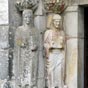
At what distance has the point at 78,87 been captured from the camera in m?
8.03

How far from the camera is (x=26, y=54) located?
7.89m

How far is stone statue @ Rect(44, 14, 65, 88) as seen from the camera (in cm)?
792

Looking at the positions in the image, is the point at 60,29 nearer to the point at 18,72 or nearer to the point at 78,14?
the point at 78,14

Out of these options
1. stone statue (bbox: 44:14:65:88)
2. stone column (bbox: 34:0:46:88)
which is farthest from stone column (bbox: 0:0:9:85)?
stone statue (bbox: 44:14:65:88)

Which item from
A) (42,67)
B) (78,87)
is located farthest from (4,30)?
(78,87)

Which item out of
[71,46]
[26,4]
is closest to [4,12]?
[26,4]

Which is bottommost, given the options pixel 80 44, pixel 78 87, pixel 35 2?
pixel 78 87

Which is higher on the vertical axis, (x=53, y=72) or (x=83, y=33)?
(x=83, y=33)

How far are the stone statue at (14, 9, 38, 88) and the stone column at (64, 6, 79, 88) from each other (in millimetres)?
441

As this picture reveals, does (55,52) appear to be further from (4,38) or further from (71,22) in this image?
(4,38)

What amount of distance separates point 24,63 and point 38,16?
0.67 meters

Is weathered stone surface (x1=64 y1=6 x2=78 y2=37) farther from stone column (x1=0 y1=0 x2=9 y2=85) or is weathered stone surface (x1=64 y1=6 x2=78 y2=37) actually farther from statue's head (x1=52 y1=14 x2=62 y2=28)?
stone column (x1=0 y1=0 x2=9 y2=85)

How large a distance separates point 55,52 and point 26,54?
397 mm

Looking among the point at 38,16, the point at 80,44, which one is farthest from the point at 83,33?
the point at 38,16
